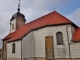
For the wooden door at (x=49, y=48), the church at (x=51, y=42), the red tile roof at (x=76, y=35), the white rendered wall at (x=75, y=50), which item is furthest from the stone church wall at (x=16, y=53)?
the red tile roof at (x=76, y=35)

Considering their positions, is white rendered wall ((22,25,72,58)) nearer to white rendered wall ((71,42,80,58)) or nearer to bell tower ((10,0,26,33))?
white rendered wall ((71,42,80,58))

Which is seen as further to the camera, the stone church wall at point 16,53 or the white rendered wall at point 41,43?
the stone church wall at point 16,53

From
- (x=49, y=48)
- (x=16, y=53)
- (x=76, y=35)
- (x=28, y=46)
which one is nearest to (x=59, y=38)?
(x=49, y=48)

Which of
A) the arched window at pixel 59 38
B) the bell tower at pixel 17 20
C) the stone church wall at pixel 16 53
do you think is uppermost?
the bell tower at pixel 17 20

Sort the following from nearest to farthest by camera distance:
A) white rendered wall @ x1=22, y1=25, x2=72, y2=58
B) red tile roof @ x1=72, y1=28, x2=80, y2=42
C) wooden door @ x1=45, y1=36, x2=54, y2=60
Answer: red tile roof @ x1=72, y1=28, x2=80, y2=42 < white rendered wall @ x1=22, y1=25, x2=72, y2=58 < wooden door @ x1=45, y1=36, x2=54, y2=60

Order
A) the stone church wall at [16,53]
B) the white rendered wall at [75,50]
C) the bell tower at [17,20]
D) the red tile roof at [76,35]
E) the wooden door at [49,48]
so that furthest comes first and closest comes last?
the bell tower at [17,20] → the stone church wall at [16,53] → the wooden door at [49,48] → the red tile roof at [76,35] → the white rendered wall at [75,50]

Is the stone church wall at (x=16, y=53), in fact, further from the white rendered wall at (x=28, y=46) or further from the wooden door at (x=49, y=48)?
the wooden door at (x=49, y=48)

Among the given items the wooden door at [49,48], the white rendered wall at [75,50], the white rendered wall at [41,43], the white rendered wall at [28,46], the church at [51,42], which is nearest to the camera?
the white rendered wall at [75,50]

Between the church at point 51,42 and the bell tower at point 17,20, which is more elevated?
the bell tower at point 17,20

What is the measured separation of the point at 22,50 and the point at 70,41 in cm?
721

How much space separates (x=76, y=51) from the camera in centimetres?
1420

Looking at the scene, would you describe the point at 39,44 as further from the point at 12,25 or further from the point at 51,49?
the point at 12,25

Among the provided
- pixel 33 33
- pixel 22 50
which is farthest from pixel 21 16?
pixel 22 50

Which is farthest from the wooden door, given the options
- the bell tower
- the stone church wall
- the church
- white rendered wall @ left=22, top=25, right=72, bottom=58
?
the bell tower
